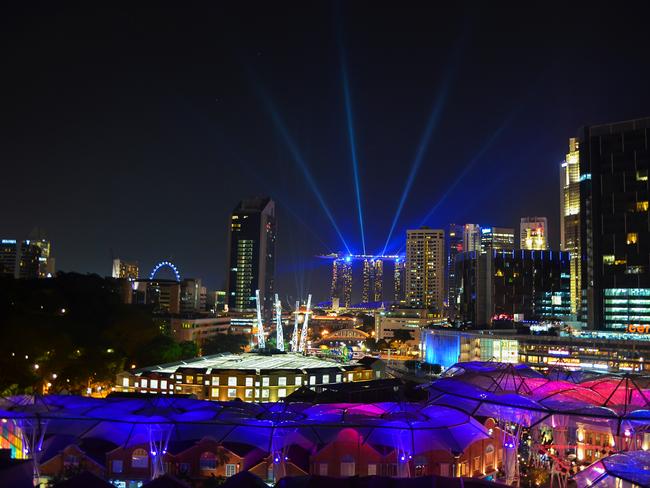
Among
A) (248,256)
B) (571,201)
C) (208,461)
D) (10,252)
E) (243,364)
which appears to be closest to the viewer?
(208,461)

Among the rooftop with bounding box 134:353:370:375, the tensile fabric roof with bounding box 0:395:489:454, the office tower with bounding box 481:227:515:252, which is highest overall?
the office tower with bounding box 481:227:515:252

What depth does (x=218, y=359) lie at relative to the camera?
152 ft

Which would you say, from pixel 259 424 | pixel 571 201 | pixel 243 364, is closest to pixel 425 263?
pixel 571 201

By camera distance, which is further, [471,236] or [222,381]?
[471,236]

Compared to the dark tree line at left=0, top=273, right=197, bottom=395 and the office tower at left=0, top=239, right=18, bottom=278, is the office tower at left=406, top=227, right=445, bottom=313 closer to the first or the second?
the office tower at left=0, top=239, right=18, bottom=278

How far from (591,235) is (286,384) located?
3711 cm

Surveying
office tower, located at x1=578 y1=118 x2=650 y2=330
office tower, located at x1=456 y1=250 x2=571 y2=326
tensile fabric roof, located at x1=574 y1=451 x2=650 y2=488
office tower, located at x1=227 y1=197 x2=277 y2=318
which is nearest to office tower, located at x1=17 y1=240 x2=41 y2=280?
office tower, located at x1=227 y1=197 x2=277 y2=318

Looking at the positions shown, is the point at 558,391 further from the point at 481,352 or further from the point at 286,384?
the point at 481,352

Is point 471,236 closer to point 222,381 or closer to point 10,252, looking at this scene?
point 10,252

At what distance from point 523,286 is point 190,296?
7056cm

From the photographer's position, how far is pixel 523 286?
251 ft

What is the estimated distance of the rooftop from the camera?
3822 cm

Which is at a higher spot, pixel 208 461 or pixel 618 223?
pixel 618 223

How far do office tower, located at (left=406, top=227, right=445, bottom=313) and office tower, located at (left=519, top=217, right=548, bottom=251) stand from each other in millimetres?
33602
